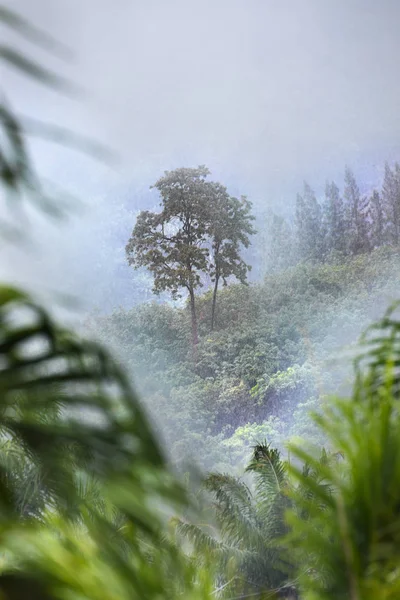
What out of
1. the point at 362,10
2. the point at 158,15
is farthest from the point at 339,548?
the point at 362,10

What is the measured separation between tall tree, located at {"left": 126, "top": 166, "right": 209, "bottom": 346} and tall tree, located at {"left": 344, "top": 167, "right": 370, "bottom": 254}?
1883mm

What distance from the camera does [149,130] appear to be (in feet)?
29.4

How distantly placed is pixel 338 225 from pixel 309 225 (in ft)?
1.23

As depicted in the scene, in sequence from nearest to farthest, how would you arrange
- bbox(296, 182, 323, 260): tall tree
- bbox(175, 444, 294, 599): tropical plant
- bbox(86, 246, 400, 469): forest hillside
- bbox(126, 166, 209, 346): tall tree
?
bbox(175, 444, 294, 599): tropical plant < bbox(86, 246, 400, 469): forest hillside < bbox(126, 166, 209, 346): tall tree < bbox(296, 182, 323, 260): tall tree

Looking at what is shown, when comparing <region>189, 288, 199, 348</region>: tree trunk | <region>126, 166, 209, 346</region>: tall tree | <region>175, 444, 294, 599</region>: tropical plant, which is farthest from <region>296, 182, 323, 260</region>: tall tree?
<region>175, 444, 294, 599</region>: tropical plant

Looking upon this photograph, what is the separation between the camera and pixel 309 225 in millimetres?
8664

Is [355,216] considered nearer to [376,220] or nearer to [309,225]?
[376,220]

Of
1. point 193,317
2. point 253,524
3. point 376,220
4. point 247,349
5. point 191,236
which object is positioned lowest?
point 253,524

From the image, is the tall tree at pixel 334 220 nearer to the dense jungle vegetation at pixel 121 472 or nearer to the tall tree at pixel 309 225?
the tall tree at pixel 309 225

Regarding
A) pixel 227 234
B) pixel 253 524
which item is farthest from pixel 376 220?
pixel 253 524

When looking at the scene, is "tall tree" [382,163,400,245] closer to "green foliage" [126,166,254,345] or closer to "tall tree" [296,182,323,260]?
"tall tree" [296,182,323,260]

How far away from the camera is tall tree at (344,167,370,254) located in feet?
27.9

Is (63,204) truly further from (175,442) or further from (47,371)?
(175,442)

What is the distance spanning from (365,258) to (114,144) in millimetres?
3646
